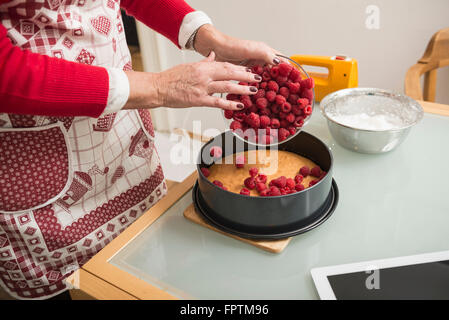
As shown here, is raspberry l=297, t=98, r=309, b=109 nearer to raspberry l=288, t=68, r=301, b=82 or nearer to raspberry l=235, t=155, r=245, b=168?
raspberry l=288, t=68, r=301, b=82

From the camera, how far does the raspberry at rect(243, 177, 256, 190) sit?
88cm

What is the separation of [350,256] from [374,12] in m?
1.74

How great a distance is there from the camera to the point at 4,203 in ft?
3.19

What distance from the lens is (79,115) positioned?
2.71 ft

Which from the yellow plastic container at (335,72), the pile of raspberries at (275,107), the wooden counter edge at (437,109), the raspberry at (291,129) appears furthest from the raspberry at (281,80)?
the wooden counter edge at (437,109)

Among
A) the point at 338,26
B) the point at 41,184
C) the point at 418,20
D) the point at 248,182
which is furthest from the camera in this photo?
the point at 338,26

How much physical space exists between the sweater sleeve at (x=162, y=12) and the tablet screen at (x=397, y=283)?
32.3 inches

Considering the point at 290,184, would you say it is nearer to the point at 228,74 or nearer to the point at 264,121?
the point at 264,121

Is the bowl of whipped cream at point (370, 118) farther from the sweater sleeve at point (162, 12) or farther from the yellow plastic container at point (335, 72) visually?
the sweater sleeve at point (162, 12)

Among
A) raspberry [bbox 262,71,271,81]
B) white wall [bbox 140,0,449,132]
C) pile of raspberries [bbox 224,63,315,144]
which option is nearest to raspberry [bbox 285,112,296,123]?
pile of raspberries [bbox 224,63,315,144]

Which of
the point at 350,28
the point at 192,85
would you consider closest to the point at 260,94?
the point at 192,85

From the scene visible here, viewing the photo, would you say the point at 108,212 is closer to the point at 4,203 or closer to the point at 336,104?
the point at 4,203

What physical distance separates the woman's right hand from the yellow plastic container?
62 cm
